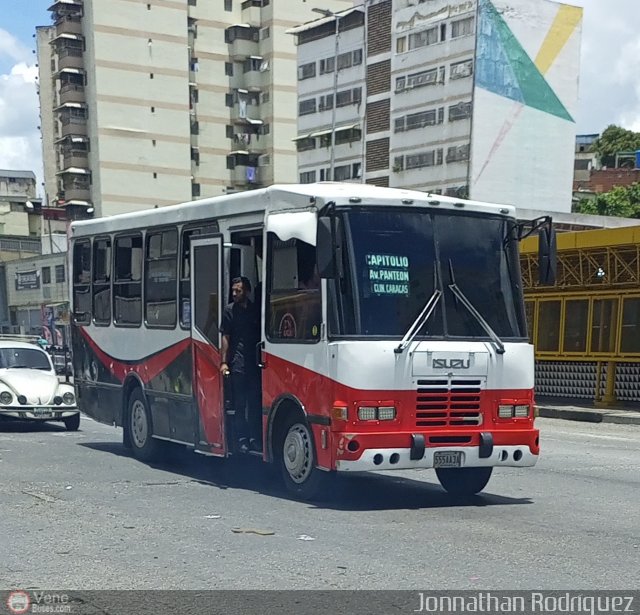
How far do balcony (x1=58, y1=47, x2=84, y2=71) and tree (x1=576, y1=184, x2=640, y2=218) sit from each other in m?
42.1

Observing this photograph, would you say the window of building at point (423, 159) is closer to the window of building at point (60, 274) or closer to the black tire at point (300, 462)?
the window of building at point (60, 274)

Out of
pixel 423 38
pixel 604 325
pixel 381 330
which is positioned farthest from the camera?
pixel 423 38

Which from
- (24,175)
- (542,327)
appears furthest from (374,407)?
(24,175)

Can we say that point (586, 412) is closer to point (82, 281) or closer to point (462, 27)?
point (82, 281)

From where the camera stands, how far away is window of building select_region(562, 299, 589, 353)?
24172 mm

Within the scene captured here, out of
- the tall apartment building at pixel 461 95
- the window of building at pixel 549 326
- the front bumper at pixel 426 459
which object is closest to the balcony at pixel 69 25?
the tall apartment building at pixel 461 95

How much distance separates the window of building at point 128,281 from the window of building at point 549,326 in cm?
1370

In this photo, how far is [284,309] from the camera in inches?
403

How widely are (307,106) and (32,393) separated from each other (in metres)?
65.2

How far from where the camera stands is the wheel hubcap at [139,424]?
1339 centimetres

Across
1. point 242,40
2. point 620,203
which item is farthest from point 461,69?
point 242,40

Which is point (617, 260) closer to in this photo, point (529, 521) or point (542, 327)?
point (542, 327)

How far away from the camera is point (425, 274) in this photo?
32.0 feet

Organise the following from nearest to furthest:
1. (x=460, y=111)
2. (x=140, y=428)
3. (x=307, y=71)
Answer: (x=140, y=428)
(x=460, y=111)
(x=307, y=71)
